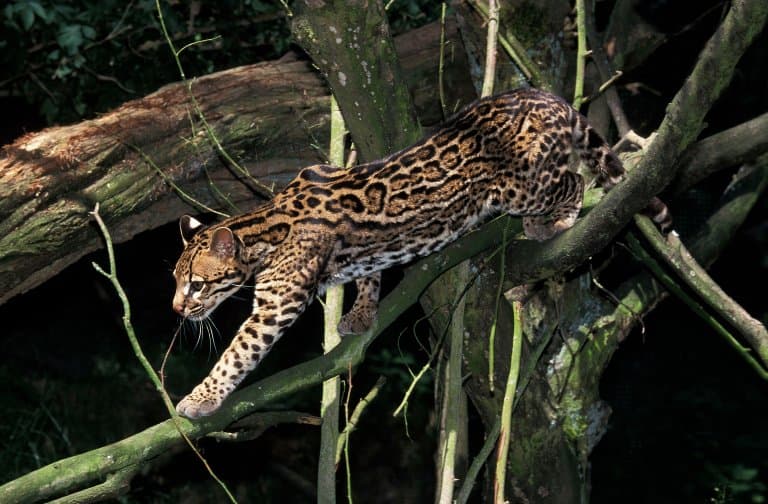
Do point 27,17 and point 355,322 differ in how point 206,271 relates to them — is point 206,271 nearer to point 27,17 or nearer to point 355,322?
point 355,322

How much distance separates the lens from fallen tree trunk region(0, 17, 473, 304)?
207 inches

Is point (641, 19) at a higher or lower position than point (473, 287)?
higher

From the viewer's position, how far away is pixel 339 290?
5.01 m

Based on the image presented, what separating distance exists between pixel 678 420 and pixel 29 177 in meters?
5.08

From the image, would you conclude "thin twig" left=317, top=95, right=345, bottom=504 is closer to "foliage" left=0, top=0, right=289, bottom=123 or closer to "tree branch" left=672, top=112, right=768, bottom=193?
"tree branch" left=672, top=112, right=768, bottom=193

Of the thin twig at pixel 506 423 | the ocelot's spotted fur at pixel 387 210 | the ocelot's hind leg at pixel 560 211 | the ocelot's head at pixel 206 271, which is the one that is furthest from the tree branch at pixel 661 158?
the ocelot's head at pixel 206 271

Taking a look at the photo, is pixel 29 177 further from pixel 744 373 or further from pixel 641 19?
pixel 744 373

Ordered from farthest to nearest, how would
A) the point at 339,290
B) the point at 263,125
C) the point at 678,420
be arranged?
1. the point at 678,420
2. the point at 263,125
3. the point at 339,290

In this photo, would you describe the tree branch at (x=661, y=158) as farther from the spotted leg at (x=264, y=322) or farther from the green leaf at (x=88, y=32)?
the green leaf at (x=88, y=32)

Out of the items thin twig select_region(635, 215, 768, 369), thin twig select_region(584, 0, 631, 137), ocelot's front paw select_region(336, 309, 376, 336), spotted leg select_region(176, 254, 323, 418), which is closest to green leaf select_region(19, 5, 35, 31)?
spotted leg select_region(176, 254, 323, 418)

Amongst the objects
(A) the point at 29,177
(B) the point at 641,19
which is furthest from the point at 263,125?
(B) the point at 641,19

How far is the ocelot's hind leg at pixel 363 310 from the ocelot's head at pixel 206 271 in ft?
1.81

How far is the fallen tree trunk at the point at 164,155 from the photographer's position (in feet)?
17.2

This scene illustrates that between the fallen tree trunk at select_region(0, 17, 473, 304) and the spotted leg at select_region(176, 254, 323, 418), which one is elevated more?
the fallen tree trunk at select_region(0, 17, 473, 304)
